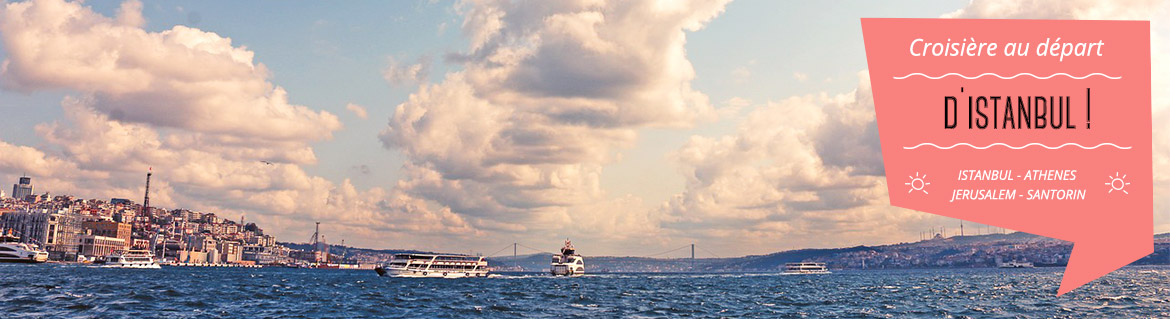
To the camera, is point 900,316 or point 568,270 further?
point 568,270

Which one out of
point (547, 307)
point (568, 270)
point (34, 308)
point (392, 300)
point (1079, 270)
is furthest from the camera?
point (568, 270)

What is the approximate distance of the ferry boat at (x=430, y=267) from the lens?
15800 centimetres

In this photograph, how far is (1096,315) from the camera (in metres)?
65.4

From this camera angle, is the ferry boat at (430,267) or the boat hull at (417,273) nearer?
the boat hull at (417,273)

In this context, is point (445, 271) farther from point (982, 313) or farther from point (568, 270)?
point (982, 313)

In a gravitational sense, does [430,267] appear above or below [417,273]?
above

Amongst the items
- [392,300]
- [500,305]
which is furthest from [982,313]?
[392,300]

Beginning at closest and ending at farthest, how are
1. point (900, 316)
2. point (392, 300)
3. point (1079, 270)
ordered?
point (1079, 270) < point (900, 316) < point (392, 300)

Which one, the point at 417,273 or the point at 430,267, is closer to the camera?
the point at 417,273

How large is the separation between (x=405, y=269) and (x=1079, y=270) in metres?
140

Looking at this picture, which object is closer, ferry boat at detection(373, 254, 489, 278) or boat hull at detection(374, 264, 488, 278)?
boat hull at detection(374, 264, 488, 278)

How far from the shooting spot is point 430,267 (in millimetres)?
160875

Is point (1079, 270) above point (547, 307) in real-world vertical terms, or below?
above

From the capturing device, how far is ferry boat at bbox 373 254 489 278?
158000 millimetres
